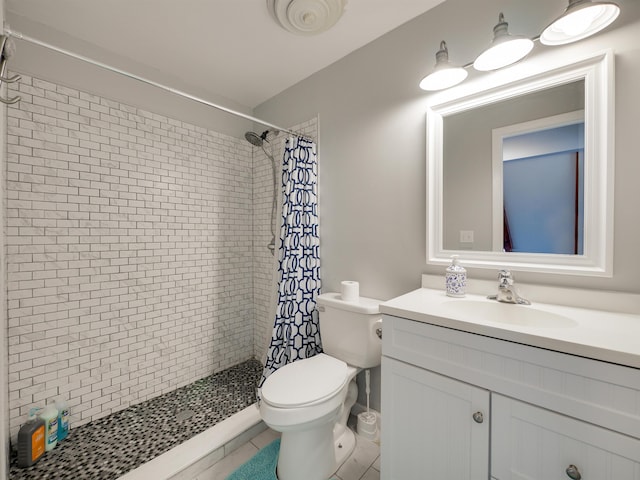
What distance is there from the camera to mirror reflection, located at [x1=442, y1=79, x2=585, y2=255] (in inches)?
43.6

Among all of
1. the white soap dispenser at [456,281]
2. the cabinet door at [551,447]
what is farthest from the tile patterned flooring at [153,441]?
the white soap dispenser at [456,281]

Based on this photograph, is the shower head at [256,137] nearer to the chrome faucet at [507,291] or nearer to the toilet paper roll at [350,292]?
the toilet paper roll at [350,292]

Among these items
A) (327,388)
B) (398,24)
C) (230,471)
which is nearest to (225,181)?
(398,24)

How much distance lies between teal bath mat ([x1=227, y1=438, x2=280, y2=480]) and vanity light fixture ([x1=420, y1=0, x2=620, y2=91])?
2.18 meters

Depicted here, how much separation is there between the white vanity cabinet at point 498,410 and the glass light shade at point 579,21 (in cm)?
118

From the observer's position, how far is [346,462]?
1.46 meters

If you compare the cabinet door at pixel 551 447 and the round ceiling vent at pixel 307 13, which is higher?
the round ceiling vent at pixel 307 13

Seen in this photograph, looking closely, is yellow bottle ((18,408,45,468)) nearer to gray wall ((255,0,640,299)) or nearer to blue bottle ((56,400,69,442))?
blue bottle ((56,400,69,442))

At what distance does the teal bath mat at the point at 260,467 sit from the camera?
1352mm

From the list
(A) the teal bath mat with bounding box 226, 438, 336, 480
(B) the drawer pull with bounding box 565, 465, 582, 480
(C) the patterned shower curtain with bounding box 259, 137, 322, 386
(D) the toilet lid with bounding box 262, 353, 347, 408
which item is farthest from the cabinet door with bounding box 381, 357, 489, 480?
(C) the patterned shower curtain with bounding box 259, 137, 322, 386

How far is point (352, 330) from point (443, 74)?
4.78 feet

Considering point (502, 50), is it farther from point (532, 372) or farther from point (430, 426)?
point (430, 426)

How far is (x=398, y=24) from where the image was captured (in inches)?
62.4

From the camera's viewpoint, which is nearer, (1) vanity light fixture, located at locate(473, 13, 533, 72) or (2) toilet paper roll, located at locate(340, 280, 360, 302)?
(1) vanity light fixture, located at locate(473, 13, 533, 72)
